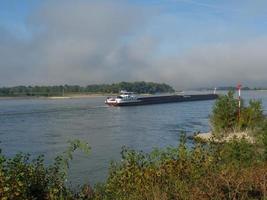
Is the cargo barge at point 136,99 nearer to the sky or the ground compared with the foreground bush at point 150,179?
nearer to the ground

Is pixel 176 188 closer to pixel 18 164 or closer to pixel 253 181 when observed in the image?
pixel 253 181

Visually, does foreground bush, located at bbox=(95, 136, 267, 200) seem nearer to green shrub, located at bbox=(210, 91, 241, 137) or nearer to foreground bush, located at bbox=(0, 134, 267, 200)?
foreground bush, located at bbox=(0, 134, 267, 200)

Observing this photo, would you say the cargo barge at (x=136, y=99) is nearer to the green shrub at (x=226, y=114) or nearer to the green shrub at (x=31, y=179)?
the green shrub at (x=226, y=114)

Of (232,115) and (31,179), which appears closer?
(31,179)

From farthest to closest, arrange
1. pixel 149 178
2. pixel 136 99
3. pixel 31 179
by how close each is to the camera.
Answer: pixel 136 99 → pixel 149 178 → pixel 31 179

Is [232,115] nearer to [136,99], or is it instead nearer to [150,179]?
[150,179]

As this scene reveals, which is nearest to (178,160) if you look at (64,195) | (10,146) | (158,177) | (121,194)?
(158,177)

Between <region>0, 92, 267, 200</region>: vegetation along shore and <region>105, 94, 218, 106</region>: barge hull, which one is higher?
<region>0, 92, 267, 200</region>: vegetation along shore

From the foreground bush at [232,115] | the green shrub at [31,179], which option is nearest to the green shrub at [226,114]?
the foreground bush at [232,115]

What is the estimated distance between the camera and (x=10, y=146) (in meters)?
32.1

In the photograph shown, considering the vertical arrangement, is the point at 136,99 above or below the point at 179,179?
below

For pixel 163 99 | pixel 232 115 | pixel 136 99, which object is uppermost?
pixel 232 115

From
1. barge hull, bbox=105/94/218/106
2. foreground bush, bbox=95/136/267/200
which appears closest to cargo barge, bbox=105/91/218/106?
barge hull, bbox=105/94/218/106

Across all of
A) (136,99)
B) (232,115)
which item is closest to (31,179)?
(232,115)
